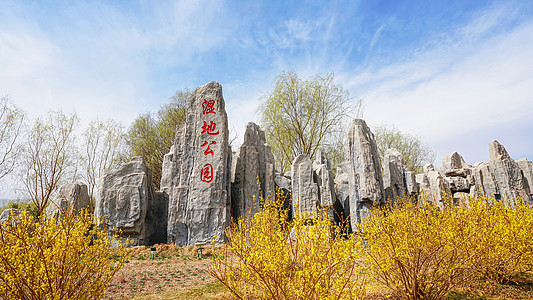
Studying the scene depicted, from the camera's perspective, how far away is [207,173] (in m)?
9.76

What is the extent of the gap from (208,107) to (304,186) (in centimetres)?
431

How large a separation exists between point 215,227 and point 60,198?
18.4 feet

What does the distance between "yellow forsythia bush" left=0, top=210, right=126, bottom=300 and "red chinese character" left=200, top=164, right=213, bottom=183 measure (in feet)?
20.0

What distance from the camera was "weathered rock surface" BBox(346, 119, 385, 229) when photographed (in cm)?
980

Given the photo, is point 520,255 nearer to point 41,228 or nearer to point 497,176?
point 41,228

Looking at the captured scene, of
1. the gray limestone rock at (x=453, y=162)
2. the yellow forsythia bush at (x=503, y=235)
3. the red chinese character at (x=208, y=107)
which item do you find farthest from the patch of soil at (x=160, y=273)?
the gray limestone rock at (x=453, y=162)

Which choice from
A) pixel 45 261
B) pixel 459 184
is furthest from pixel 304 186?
pixel 459 184

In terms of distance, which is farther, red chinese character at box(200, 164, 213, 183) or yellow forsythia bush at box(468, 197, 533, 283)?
red chinese character at box(200, 164, 213, 183)

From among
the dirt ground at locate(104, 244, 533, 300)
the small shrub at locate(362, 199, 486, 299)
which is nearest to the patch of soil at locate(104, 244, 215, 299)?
the dirt ground at locate(104, 244, 533, 300)

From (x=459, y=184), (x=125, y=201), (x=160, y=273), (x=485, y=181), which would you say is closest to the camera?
(x=160, y=273)

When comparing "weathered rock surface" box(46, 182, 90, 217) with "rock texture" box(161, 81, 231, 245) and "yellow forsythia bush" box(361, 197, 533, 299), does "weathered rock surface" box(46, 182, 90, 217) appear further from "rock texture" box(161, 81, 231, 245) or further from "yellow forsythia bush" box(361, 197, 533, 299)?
"yellow forsythia bush" box(361, 197, 533, 299)

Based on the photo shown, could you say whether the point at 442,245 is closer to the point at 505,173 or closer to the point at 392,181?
the point at 392,181

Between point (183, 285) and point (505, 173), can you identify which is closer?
point (183, 285)

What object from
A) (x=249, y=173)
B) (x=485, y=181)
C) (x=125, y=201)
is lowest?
(x=125, y=201)
